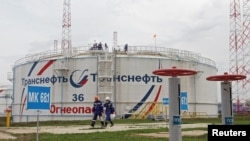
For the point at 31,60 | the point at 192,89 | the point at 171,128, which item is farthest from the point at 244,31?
the point at 171,128

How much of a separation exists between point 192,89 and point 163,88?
439 centimetres

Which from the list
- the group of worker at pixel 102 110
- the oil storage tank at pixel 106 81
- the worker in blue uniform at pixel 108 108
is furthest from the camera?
the oil storage tank at pixel 106 81

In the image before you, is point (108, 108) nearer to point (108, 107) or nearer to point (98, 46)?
point (108, 107)

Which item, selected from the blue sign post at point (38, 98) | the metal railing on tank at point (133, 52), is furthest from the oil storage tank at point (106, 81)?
the blue sign post at point (38, 98)

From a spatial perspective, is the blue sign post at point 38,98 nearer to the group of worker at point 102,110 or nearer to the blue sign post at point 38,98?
the blue sign post at point 38,98

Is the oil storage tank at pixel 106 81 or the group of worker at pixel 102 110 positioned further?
the oil storage tank at pixel 106 81

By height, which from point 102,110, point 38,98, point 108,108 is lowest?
point 102,110

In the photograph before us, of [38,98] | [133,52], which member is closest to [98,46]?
[133,52]

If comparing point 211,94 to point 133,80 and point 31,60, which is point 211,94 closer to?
point 133,80

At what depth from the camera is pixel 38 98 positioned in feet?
37.6

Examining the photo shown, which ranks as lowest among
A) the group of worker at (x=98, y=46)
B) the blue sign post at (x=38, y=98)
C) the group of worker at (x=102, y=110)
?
the group of worker at (x=102, y=110)

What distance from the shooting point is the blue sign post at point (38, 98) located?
36.9 ft

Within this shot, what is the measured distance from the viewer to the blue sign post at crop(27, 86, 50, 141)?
36.9ft

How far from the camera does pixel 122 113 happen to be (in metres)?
41.7
